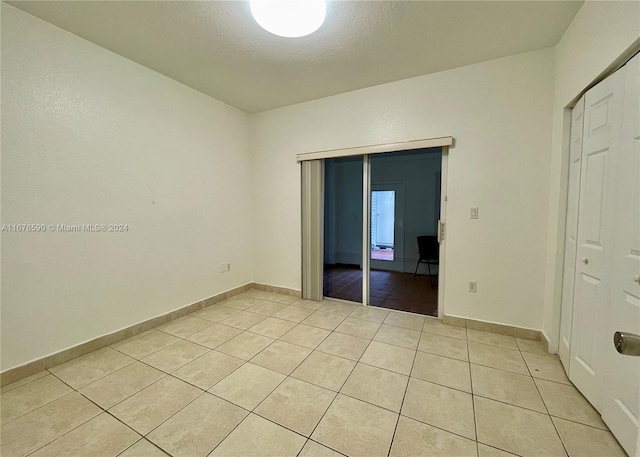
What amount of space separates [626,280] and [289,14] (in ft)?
8.17

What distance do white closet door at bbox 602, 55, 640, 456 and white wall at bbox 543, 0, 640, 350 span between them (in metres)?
0.20

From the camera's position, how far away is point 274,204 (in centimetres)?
384

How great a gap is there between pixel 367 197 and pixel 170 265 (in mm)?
2521

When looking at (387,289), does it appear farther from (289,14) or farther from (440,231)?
(289,14)

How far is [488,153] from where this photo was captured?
8.30 ft

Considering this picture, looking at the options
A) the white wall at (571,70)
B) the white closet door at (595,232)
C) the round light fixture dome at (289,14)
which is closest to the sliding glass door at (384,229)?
the white wall at (571,70)

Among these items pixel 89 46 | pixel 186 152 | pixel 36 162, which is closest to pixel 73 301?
pixel 36 162

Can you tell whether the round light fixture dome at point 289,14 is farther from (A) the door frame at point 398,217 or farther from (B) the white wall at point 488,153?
(A) the door frame at point 398,217

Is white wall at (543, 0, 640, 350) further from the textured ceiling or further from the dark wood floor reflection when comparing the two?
the dark wood floor reflection

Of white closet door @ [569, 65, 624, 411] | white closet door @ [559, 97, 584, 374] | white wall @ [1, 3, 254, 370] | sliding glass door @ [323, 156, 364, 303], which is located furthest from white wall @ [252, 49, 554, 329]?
white wall @ [1, 3, 254, 370]

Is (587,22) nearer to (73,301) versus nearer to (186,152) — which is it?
(186,152)

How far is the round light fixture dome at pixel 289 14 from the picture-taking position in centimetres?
157

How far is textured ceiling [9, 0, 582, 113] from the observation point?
184 centimetres

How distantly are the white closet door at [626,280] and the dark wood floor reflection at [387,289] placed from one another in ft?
5.52
